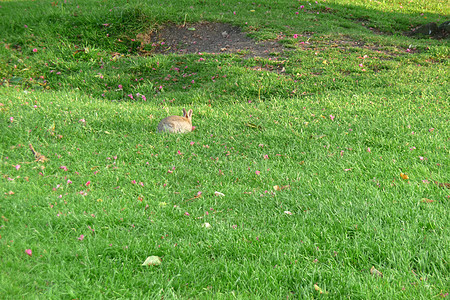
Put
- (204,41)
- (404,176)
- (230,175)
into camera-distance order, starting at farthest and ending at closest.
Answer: (204,41) → (230,175) → (404,176)

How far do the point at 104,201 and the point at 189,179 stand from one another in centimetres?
103

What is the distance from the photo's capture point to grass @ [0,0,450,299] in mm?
2549

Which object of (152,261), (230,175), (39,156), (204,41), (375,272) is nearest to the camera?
(375,272)

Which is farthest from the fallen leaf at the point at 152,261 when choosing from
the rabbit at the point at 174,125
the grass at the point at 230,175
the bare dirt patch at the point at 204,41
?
the bare dirt patch at the point at 204,41

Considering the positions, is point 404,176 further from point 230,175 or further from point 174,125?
point 174,125

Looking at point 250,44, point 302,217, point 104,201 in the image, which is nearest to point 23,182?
point 104,201

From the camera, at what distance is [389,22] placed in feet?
40.1

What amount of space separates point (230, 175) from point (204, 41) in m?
7.21

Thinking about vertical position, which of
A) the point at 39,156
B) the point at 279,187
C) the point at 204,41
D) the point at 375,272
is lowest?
the point at 39,156

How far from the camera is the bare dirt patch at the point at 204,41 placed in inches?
376

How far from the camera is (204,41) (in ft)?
34.3

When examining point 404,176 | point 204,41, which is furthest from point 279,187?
point 204,41

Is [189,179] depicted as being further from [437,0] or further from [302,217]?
[437,0]

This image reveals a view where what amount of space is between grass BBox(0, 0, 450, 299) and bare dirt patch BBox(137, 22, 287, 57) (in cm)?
76
